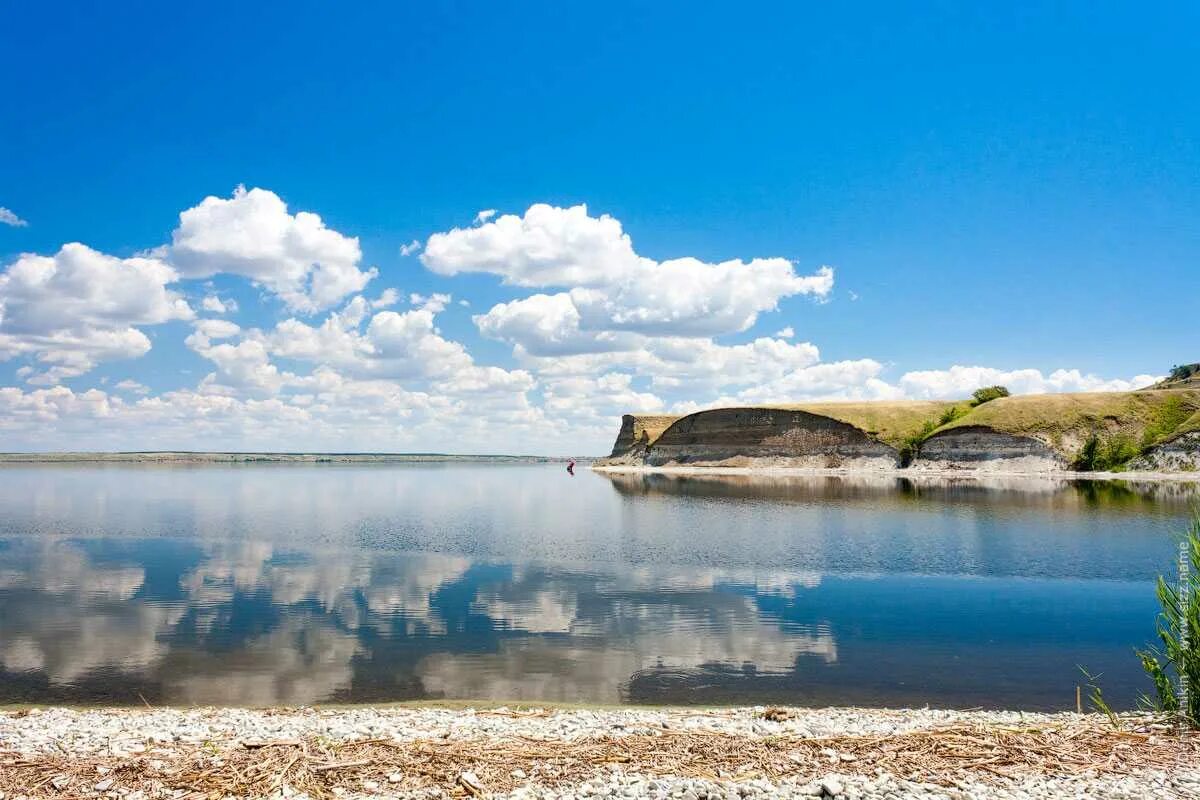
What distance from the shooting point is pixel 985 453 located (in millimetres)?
150500

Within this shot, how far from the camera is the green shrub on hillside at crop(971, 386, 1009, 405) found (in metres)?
188

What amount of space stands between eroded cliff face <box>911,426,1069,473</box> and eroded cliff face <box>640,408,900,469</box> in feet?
34.2

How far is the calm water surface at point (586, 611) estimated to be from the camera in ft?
62.0

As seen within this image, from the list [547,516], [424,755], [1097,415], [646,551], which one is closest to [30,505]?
[547,516]

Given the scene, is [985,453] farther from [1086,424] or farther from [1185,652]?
[1185,652]

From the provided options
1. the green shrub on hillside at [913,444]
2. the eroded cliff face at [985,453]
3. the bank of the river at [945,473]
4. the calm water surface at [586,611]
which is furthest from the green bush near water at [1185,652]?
the green shrub on hillside at [913,444]

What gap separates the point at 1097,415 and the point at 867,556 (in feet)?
455

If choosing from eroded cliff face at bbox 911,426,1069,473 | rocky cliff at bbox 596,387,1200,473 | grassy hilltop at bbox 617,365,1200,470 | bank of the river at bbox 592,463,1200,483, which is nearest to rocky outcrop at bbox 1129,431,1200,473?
rocky cliff at bbox 596,387,1200,473

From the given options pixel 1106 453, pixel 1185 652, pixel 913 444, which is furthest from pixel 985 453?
pixel 1185 652

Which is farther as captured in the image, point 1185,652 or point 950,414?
point 950,414

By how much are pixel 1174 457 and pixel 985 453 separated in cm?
3055

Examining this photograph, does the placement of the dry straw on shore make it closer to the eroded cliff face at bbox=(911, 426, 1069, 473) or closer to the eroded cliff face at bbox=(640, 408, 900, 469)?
the eroded cliff face at bbox=(911, 426, 1069, 473)

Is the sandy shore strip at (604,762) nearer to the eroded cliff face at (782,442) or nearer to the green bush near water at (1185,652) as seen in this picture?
the green bush near water at (1185,652)

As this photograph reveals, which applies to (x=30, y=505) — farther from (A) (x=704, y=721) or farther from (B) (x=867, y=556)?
A: (A) (x=704, y=721)
